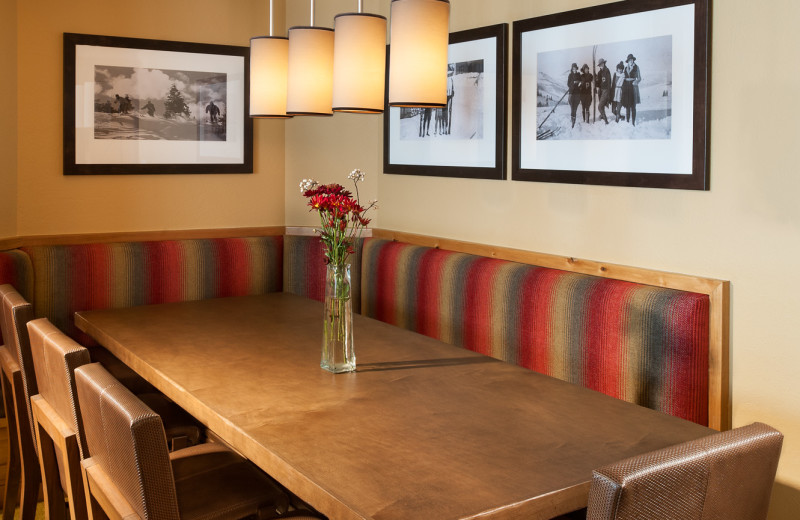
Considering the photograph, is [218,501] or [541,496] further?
[218,501]

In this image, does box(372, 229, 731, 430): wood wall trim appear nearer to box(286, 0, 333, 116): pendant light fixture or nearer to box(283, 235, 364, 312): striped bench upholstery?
box(286, 0, 333, 116): pendant light fixture

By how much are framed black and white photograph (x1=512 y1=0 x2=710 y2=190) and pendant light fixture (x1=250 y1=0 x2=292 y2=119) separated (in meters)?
0.95

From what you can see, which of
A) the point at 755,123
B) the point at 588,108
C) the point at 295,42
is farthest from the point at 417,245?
the point at 755,123

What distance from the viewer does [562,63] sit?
9.32 feet

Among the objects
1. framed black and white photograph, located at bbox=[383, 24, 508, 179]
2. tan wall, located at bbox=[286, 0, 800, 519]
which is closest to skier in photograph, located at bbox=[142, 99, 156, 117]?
framed black and white photograph, located at bbox=[383, 24, 508, 179]

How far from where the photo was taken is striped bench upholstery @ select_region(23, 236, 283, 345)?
11.6ft

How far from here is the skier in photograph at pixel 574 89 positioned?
279 cm

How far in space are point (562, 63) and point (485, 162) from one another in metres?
0.54

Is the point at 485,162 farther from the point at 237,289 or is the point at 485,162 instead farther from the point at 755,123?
the point at 237,289

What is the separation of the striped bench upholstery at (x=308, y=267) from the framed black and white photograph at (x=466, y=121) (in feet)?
1.84

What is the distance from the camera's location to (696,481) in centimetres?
112

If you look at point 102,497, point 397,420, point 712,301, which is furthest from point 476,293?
point 102,497

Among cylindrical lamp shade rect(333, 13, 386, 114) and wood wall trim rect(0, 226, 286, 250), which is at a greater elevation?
cylindrical lamp shade rect(333, 13, 386, 114)

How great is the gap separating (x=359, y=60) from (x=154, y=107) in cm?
202
